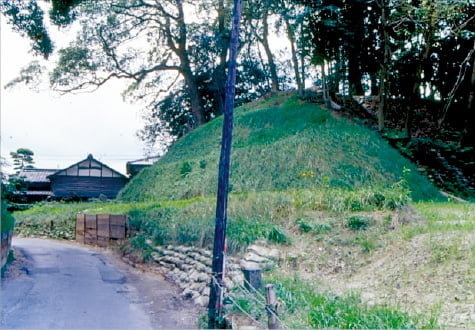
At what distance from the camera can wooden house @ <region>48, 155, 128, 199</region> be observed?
29.8m

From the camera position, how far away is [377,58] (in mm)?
18531

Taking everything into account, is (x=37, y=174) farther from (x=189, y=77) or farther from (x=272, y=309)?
(x=272, y=309)

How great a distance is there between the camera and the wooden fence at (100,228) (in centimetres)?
1423

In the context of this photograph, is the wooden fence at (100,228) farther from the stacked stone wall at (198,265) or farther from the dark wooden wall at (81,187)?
the dark wooden wall at (81,187)

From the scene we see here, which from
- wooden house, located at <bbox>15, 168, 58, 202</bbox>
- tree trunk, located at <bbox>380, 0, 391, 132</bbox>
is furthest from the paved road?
wooden house, located at <bbox>15, 168, 58, 202</bbox>

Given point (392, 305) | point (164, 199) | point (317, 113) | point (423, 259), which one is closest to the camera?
point (392, 305)

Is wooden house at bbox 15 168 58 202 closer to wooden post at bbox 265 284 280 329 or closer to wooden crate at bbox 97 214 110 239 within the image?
wooden crate at bbox 97 214 110 239

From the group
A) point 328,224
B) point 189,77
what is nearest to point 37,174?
point 189,77

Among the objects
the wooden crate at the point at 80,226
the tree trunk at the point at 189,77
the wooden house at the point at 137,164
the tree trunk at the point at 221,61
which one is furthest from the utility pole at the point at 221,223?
the wooden house at the point at 137,164

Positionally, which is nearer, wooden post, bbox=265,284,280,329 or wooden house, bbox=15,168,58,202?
wooden post, bbox=265,284,280,329

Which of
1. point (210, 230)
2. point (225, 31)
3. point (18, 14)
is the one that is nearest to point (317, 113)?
point (225, 31)

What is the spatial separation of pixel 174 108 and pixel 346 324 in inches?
919

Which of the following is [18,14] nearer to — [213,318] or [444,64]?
[213,318]

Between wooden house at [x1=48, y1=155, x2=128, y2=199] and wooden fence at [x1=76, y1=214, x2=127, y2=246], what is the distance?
12.2m
